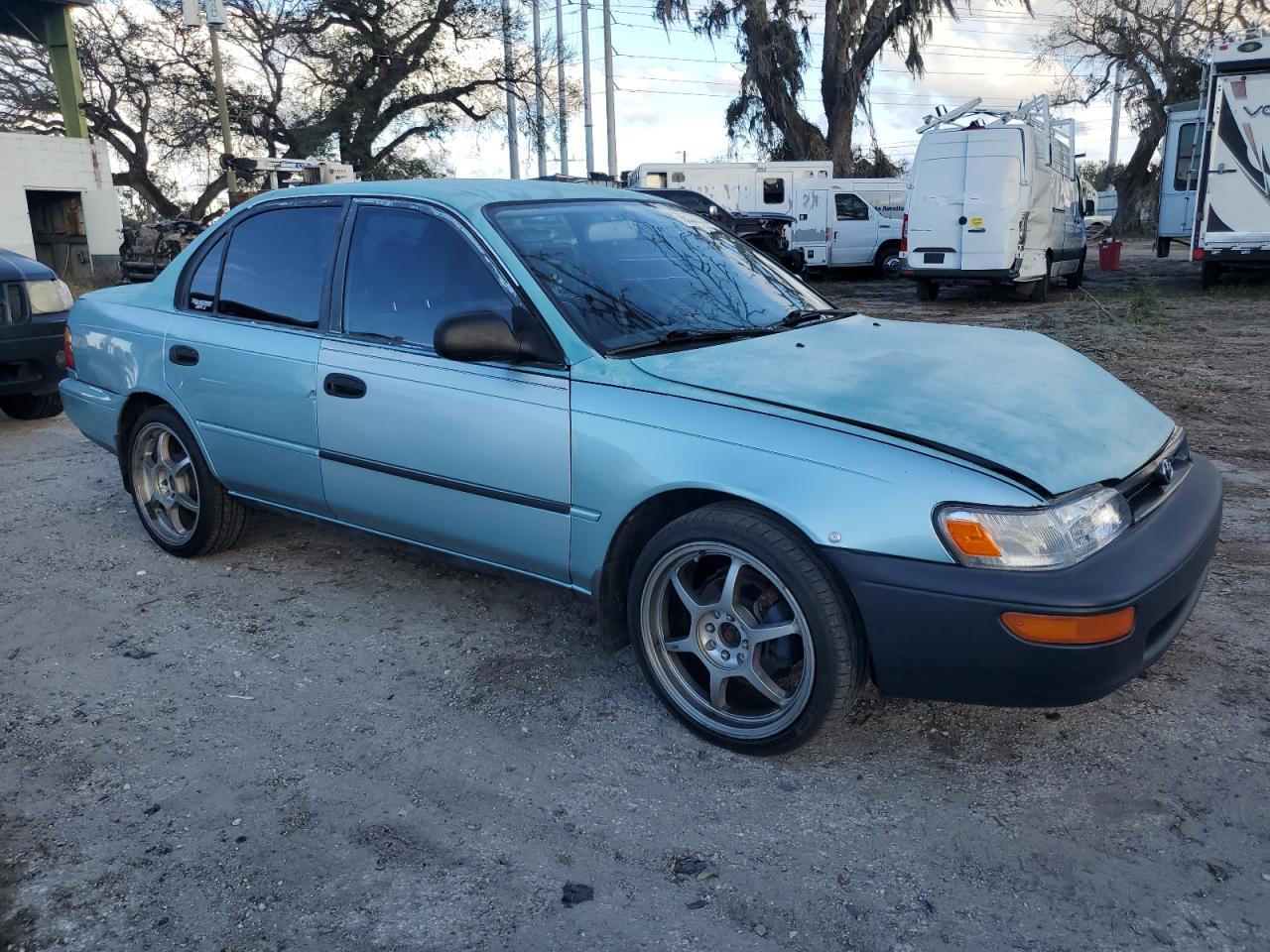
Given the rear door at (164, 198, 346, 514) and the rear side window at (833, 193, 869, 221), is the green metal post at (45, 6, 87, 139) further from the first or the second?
the rear door at (164, 198, 346, 514)

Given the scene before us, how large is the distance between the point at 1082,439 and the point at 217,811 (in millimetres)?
2546

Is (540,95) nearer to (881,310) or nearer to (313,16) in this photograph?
(313,16)

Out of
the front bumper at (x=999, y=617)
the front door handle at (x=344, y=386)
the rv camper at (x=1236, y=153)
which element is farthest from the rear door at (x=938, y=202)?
the front bumper at (x=999, y=617)

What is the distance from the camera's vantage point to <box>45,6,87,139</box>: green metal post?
768 inches

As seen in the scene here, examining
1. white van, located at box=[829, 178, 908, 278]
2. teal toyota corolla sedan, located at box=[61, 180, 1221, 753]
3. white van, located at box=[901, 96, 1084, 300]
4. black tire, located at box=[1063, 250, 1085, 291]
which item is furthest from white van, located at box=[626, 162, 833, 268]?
teal toyota corolla sedan, located at box=[61, 180, 1221, 753]

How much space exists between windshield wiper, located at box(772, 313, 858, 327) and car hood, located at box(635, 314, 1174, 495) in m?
0.11

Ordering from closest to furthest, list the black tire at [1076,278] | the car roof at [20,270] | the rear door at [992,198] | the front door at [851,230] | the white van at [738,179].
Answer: the car roof at [20,270] → the rear door at [992,198] → the black tire at [1076,278] → the front door at [851,230] → the white van at [738,179]

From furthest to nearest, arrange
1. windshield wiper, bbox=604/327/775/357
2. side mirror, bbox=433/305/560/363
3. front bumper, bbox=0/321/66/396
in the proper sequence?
front bumper, bbox=0/321/66/396, windshield wiper, bbox=604/327/775/357, side mirror, bbox=433/305/560/363

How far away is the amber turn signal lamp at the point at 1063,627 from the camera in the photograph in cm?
239

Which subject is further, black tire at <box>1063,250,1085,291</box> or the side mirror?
black tire at <box>1063,250,1085,291</box>

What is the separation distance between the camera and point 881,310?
47.3 feet

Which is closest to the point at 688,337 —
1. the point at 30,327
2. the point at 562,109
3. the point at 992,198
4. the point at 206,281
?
the point at 206,281

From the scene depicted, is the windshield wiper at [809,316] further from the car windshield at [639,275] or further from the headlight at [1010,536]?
the headlight at [1010,536]

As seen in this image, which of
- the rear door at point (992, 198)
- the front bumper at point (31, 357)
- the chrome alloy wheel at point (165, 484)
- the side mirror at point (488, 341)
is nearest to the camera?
the side mirror at point (488, 341)
